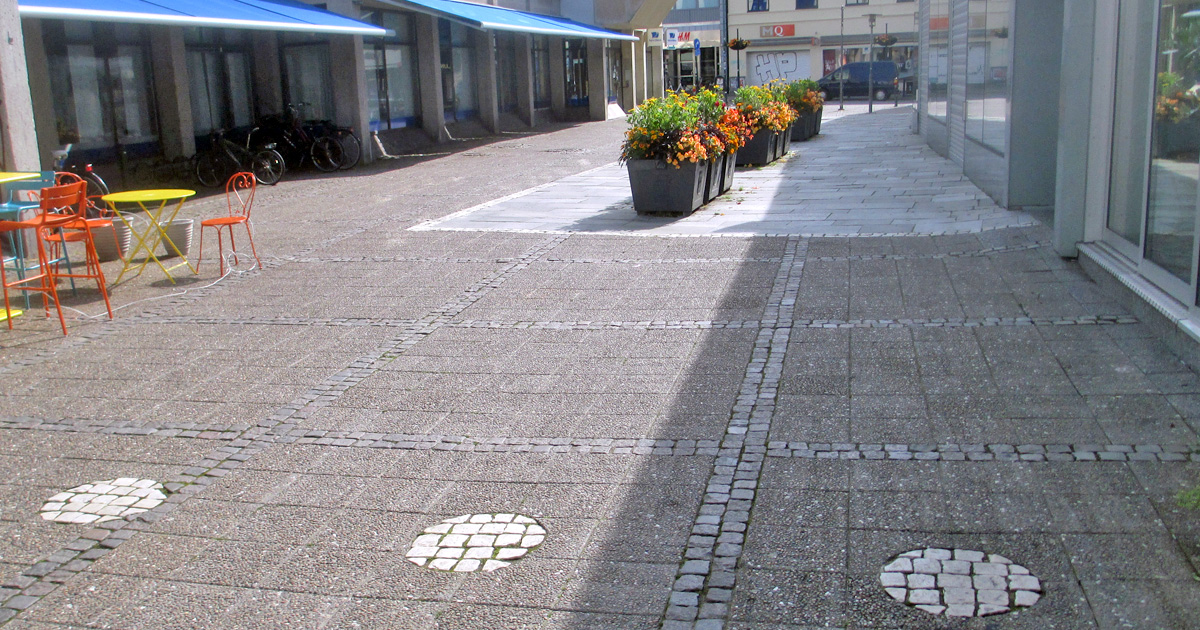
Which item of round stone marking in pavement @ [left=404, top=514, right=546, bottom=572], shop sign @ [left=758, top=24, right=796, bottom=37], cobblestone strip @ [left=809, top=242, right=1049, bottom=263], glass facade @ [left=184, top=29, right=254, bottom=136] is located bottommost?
round stone marking in pavement @ [left=404, top=514, right=546, bottom=572]

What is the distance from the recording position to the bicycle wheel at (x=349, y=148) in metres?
18.8

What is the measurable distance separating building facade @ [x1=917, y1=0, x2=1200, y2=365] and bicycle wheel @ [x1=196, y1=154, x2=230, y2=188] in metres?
10.7

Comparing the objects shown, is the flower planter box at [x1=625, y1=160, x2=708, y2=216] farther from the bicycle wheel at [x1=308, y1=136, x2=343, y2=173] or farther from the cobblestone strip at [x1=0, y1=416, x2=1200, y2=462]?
the bicycle wheel at [x1=308, y1=136, x2=343, y2=173]

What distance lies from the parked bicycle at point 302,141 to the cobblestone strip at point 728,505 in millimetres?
13318

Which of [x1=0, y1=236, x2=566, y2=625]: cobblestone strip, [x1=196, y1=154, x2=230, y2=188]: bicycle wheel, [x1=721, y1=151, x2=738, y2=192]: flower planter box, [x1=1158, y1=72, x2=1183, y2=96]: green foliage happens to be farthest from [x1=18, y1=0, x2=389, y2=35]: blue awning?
[x1=1158, y1=72, x2=1183, y2=96]: green foliage

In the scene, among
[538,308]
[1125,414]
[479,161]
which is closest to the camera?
[1125,414]

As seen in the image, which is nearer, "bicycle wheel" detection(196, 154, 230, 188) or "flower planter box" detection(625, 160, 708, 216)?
"flower planter box" detection(625, 160, 708, 216)

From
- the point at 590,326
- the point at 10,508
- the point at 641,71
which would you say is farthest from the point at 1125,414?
the point at 641,71

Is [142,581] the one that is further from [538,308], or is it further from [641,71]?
[641,71]

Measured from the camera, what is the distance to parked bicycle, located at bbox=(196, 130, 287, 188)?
1595 cm

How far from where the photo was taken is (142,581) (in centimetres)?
358

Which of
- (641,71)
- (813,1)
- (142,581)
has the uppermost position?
(813,1)

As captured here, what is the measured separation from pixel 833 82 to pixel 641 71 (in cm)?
971

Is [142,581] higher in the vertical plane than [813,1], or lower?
lower
